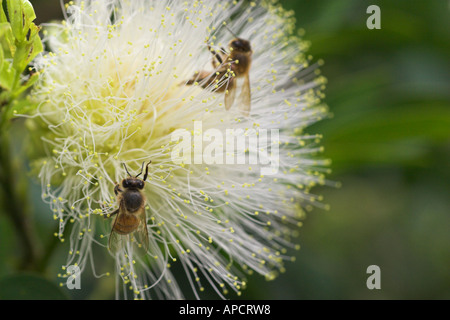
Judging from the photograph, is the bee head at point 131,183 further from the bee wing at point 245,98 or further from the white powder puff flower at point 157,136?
the bee wing at point 245,98

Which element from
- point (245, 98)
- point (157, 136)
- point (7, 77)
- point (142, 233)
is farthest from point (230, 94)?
point (7, 77)

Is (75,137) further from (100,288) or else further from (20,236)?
(100,288)

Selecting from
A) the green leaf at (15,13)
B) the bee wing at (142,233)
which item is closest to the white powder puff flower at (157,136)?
the bee wing at (142,233)

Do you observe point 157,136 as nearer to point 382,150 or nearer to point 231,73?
point 231,73

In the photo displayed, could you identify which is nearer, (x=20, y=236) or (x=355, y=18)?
(x=20, y=236)

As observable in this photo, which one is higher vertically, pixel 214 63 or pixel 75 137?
pixel 214 63

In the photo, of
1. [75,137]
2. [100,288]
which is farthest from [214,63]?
[100,288]

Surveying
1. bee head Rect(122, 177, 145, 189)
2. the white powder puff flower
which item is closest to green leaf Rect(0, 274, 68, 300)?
the white powder puff flower

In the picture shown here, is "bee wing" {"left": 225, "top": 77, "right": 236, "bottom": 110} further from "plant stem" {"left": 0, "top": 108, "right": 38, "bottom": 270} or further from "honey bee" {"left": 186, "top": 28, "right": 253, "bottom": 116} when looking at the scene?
"plant stem" {"left": 0, "top": 108, "right": 38, "bottom": 270}
